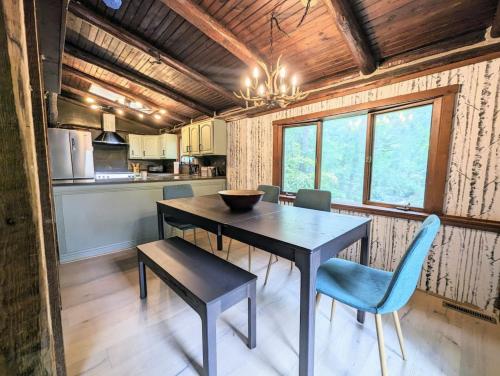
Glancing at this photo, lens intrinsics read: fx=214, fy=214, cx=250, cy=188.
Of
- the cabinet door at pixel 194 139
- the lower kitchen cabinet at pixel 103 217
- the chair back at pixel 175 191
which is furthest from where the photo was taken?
the cabinet door at pixel 194 139

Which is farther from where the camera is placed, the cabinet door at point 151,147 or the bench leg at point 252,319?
the cabinet door at point 151,147

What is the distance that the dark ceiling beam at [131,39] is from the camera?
219 centimetres

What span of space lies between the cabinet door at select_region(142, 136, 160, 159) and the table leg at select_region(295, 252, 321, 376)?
5892 mm

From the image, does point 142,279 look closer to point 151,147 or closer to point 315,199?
point 315,199

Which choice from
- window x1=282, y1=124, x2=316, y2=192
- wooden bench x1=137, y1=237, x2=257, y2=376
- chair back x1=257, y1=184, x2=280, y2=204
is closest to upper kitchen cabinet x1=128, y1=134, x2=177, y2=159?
window x1=282, y1=124, x2=316, y2=192

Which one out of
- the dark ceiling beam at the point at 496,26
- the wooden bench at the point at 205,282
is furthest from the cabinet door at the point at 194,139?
the dark ceiling beam at the point at 496,26

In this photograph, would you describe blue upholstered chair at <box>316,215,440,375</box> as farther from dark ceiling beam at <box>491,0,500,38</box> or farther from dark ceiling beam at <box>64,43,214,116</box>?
dark ceiling beam at <box>64,43,214,116</box>

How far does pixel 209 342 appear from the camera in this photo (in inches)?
44.3

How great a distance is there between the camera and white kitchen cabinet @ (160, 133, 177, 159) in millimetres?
5820

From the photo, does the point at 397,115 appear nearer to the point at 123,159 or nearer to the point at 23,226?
the point at 23,226

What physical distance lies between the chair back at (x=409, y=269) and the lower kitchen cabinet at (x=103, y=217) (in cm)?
310

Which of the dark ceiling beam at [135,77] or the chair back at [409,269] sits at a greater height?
the dark ceiling beam at [135,77]

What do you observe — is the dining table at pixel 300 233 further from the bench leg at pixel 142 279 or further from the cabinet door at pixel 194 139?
the cabinet door at pixel 194 139

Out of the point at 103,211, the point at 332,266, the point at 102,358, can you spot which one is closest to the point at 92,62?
the point at 103,211
